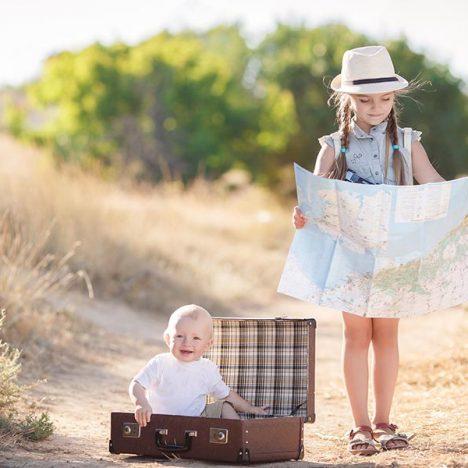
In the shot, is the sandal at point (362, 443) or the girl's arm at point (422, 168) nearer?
the sandal at point (362, 443)

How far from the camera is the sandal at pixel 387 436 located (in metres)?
5.14

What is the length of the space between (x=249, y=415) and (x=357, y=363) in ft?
2.16

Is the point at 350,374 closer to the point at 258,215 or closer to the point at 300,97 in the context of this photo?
the point at 258,215

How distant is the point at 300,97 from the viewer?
23859 mm

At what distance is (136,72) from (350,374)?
67.8ft

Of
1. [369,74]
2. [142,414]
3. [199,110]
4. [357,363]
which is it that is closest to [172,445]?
[142,414]

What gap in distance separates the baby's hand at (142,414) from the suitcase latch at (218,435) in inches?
12.3

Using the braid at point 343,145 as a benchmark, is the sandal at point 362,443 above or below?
below

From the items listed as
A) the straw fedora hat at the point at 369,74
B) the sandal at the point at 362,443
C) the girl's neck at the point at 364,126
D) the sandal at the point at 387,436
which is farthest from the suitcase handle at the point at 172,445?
the straw fedora hat at the point at 369,74

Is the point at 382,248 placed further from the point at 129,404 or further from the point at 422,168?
the point at 129,404

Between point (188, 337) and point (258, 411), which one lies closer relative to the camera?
point (188, 337)

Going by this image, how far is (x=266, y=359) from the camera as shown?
5.65m

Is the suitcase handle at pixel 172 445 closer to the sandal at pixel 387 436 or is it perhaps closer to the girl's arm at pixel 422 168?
the sandal at pixel 387 436

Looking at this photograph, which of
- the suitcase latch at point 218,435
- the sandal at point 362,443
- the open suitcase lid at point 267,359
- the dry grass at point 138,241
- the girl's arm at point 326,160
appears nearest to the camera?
the suitcase latch at point 218,435
